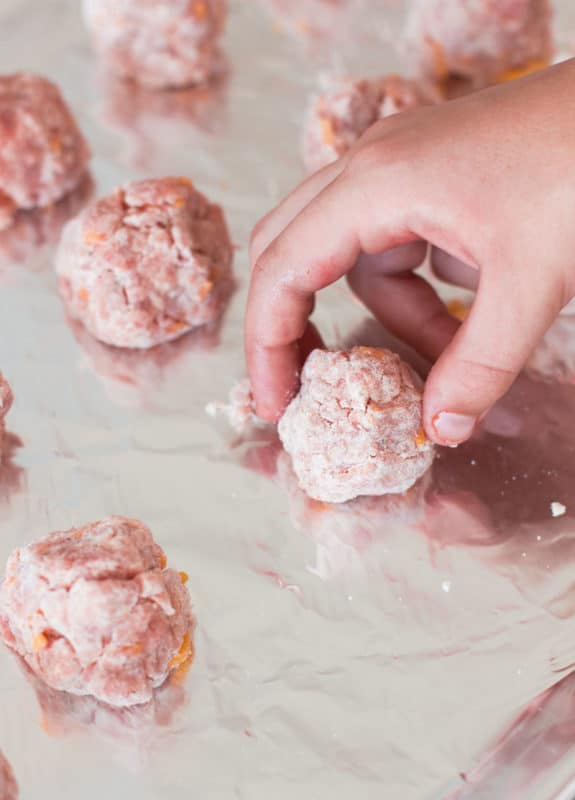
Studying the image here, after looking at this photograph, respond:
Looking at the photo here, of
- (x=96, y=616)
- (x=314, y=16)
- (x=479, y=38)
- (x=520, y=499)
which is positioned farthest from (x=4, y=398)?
(x=314, y=16)

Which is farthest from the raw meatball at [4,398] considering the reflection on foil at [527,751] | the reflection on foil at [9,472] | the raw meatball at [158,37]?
the raw meatball at [158,37]

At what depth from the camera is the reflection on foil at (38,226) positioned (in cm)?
203

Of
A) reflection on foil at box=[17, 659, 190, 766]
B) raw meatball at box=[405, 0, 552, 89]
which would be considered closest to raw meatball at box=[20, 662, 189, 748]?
reflection on foil at box=[17, 659, 190, 766]

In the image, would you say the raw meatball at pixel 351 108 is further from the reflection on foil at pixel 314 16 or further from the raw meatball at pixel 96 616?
the raw meatball at pixel 96 616

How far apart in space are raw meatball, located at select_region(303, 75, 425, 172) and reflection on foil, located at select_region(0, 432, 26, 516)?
88 centimetres

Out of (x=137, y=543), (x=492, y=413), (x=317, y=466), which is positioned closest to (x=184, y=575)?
(x=137, y=543)

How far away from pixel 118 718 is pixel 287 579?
322mm

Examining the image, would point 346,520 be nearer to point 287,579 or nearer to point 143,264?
point 287,579

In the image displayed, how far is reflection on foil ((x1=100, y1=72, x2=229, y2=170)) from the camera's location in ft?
7.50

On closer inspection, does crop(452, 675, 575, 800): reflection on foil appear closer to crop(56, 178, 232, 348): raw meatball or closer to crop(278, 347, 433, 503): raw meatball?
crop(278, 347, 433, 503): raw meatball

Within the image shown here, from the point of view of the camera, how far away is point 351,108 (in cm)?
207

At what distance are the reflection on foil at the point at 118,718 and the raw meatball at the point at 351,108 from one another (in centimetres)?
117

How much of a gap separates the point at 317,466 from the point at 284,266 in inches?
12.5

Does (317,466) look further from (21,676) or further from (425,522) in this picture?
(21,676)
